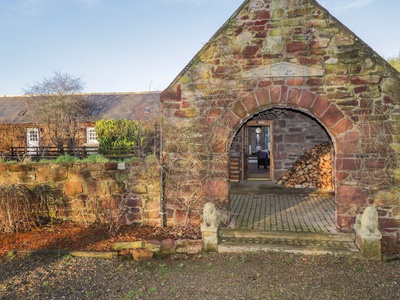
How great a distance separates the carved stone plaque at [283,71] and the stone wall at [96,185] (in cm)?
302

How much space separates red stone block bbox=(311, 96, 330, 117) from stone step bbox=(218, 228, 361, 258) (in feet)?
8.08

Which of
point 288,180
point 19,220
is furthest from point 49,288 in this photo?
point 288,180

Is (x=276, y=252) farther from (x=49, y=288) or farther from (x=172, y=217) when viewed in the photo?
(x=49, y=288)

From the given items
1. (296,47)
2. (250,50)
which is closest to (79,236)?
(250,50)

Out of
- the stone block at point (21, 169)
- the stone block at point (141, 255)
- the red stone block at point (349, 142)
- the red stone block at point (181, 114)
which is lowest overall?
the stone block at point (141, 255)

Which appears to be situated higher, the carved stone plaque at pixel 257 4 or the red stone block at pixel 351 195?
the carved stone plaque at pixel 257 4

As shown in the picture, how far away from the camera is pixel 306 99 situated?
6375 mm

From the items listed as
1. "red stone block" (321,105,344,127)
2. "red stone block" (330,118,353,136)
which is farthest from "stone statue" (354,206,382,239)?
"red stone block" (321,105,344,127)

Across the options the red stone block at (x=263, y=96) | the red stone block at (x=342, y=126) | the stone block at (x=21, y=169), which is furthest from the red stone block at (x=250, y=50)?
the stone block at (x=21, y=169)

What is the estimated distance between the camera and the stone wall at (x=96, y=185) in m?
7.17

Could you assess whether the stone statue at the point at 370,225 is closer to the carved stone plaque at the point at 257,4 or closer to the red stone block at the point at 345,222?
the red stone block at the point at 345,222

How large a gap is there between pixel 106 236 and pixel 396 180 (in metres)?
6.02

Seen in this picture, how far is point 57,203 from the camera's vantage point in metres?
7.39

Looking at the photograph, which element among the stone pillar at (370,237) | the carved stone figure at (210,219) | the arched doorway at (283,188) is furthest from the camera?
the arched doorway at (283,188)
